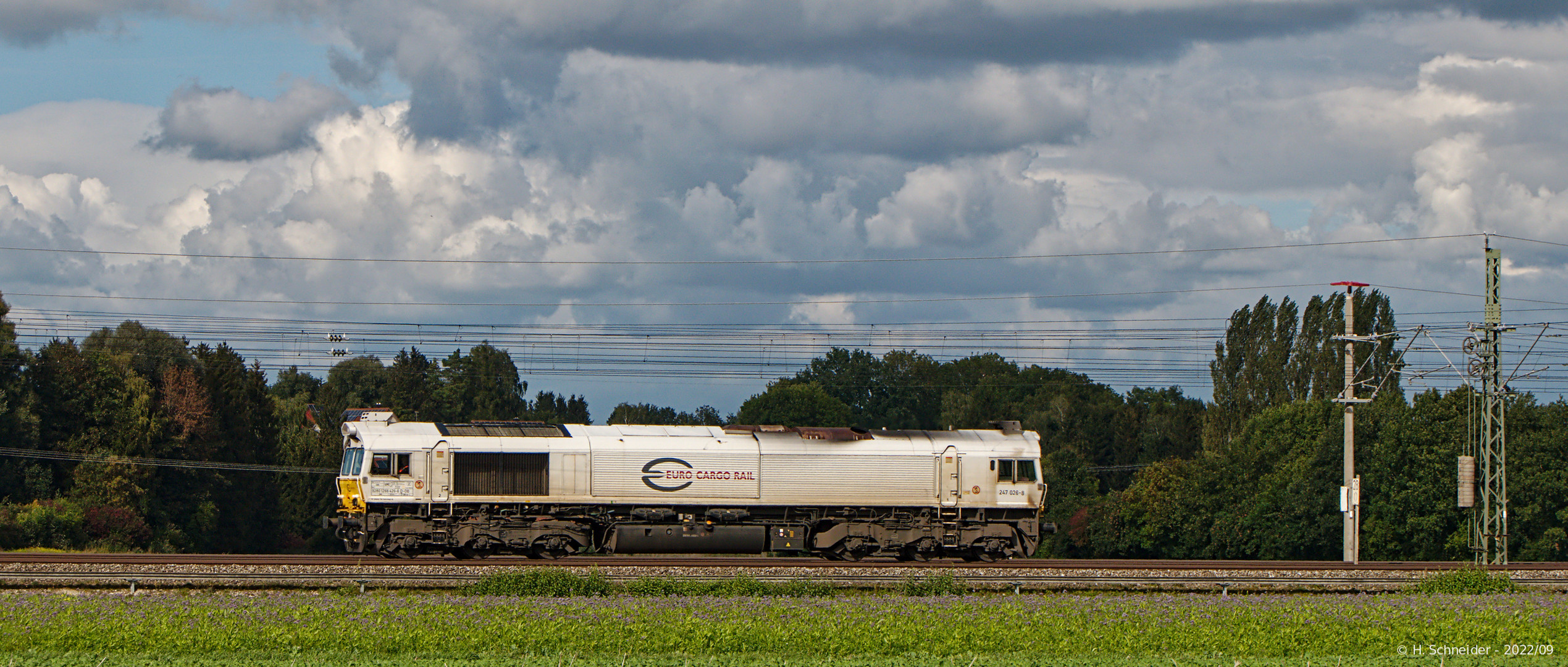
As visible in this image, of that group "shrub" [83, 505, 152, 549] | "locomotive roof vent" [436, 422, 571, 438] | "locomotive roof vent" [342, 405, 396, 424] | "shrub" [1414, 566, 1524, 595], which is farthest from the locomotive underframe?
"shrub" [83, 505, 152, 549]

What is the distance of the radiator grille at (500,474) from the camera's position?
3628 centimetres

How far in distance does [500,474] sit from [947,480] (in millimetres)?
13095

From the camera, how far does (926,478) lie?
38281 millimetres

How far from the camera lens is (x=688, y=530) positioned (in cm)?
3725

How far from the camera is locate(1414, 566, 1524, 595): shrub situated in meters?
30.6

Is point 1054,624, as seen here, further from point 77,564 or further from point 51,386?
point 51,386

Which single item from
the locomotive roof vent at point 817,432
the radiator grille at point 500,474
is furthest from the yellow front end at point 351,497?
the locomotive roof vent at point 817,432

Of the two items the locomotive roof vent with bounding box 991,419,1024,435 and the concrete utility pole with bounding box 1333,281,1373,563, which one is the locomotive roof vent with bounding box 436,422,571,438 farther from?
the concrete utility pole with bounding box 1333,281,1373,563

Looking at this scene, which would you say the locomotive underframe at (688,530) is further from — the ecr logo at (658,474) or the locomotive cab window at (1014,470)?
the locomotive cab window at (1014,470)

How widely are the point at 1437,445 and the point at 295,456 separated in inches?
3105

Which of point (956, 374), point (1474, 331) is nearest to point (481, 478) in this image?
point (1474, 331)

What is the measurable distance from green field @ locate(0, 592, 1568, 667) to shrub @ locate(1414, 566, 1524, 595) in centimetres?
438

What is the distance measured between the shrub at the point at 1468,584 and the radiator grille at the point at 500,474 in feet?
75.4

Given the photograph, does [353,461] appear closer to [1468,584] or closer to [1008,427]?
[1008,427]
